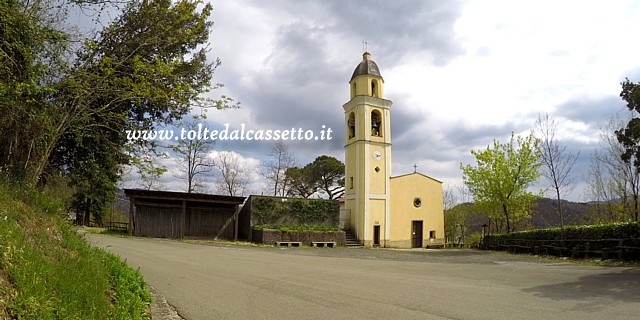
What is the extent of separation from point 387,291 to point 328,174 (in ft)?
117

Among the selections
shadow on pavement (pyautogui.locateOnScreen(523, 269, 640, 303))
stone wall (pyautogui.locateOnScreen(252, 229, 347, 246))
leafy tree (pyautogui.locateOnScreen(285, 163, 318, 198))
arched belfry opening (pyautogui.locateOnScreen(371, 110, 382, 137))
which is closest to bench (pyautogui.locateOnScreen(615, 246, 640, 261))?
shadow on pavement (pyautogui.locateOnScreen(523, 269, 640, 303))

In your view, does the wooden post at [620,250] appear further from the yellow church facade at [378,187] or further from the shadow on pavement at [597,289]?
the yellow church facade at [378,187]

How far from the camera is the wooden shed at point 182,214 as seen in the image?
79.6 feet

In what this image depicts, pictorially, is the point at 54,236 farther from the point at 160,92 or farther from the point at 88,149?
the point at 88,149

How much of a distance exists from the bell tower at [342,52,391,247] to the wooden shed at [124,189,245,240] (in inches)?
320

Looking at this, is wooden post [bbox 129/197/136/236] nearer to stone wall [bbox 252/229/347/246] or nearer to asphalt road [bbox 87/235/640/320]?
stone wall [bbox 252/229/347/246]

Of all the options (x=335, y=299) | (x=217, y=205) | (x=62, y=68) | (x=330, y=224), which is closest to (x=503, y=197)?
(x=330, y=224)

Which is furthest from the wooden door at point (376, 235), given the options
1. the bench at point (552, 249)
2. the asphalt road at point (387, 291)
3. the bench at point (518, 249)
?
the asphalt road at point (387, 291)

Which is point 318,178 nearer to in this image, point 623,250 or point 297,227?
point 297,227

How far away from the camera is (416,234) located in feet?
98.3

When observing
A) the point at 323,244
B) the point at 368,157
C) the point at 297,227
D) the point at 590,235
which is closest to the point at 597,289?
the point at 590,235

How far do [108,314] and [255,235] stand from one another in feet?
69.0

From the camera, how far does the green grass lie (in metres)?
3.62

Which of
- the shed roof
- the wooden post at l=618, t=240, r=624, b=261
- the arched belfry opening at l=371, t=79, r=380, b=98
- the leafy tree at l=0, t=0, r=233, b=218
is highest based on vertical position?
the arched belfry opening at l=371, t=79, r=380, b=98
